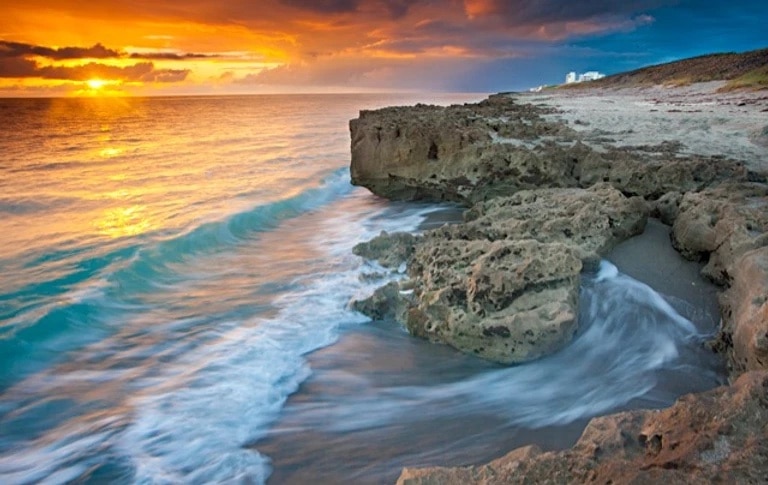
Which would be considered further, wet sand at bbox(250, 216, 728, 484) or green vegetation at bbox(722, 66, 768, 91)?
green vegetation at bbox(722, 66, 768, 91)

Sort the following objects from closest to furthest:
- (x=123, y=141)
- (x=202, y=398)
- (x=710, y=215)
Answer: (x=202, y=398) < (x=710, y=215) < (x=123, y=141)

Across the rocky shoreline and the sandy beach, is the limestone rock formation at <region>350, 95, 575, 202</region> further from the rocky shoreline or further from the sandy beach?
the sandy beach

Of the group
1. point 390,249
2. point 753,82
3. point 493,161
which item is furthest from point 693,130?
point 753,82

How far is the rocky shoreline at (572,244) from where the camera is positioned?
2340 millimetres

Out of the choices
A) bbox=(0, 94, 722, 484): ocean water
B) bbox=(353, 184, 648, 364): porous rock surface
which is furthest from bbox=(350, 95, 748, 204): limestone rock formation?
bbox=(0, 94, 722, 484): ocean water

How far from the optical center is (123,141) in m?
33.3

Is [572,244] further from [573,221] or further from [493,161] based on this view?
[493,161]

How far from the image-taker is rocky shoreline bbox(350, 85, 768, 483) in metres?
2.34

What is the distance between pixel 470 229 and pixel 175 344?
4.06 metres

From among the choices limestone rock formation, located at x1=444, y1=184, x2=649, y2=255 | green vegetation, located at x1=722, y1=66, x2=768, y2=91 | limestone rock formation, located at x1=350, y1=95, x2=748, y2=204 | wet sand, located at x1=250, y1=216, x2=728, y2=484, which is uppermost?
green vegetation, located at x1=722, y1=66, x2=768, y2=91

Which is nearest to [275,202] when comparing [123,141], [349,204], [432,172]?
[349,204]

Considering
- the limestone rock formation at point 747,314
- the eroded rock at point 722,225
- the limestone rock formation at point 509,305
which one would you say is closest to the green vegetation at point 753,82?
the eroded rock at point 722,225

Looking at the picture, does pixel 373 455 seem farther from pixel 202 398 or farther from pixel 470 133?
pixel 470 133

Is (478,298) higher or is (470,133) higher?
(470,133)
